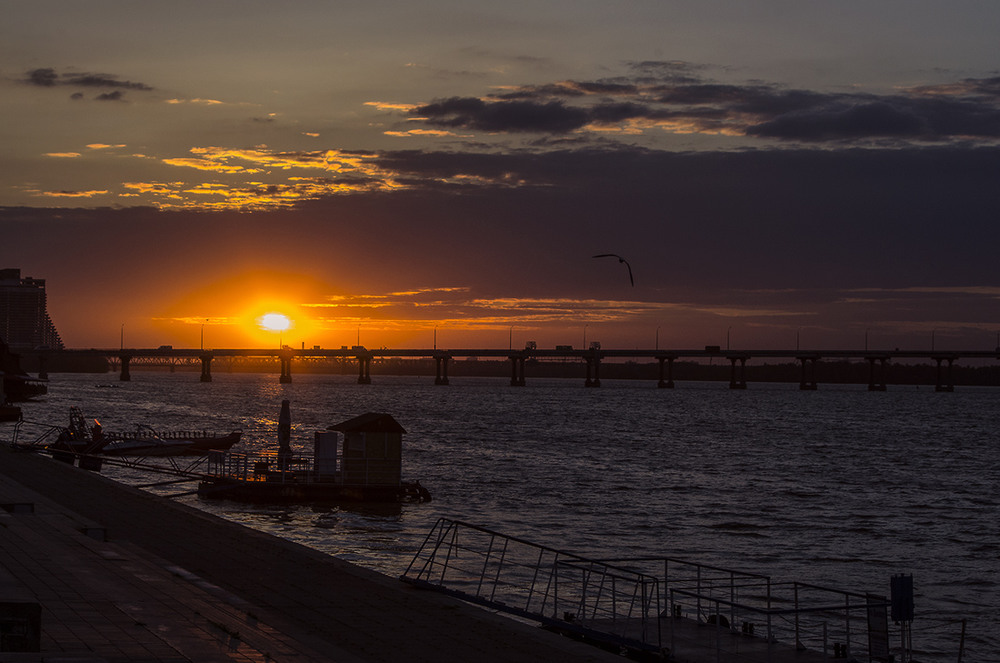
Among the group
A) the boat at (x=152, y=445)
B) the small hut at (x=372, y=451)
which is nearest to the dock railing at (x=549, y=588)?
the small hut at (x=372, y=451)

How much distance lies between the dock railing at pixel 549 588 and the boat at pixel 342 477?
21.4 feet

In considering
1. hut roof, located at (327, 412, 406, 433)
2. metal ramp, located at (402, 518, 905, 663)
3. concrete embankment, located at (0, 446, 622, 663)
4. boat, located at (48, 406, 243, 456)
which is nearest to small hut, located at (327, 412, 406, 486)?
hut roof, located at (327, 412, 406, 433)

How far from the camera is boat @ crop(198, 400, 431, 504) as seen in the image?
4231 centimetres

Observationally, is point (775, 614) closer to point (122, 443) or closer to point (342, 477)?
point (342, 477)

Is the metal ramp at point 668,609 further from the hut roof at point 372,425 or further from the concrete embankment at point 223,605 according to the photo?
the hut roof at point 372,425

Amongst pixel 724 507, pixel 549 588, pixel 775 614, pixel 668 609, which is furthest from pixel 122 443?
pixel 775 614

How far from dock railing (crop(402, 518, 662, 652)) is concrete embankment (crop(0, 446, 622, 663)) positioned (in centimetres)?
160

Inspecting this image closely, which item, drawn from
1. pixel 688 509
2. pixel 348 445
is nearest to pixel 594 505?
pixel 688 509

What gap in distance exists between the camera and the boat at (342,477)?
4231cm

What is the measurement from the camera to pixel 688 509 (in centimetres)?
5028

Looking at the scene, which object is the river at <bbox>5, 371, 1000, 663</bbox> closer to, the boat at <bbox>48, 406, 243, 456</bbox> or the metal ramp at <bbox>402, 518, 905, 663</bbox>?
the metal ramp at <bbox>402, 518, 905, 663</bbox>

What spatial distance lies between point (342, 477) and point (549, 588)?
20570 mm

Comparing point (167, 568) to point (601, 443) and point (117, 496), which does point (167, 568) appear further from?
point (601, 443)

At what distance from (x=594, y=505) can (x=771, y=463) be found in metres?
36.2
